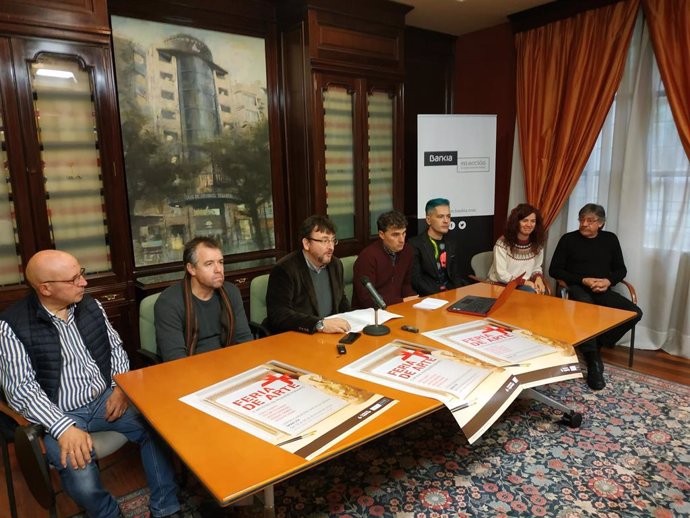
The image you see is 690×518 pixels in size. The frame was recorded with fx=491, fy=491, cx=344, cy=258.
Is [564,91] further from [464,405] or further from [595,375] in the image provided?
[464,405]

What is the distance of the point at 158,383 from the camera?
1677 mm

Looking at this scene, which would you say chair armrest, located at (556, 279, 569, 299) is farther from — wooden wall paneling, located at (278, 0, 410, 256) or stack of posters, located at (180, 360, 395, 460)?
stack of posters, located at (180, 360, 395, 460)

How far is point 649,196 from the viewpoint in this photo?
374cm

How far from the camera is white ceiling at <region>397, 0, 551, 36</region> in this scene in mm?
3965

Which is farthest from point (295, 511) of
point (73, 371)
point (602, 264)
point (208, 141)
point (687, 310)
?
point (687, 310)

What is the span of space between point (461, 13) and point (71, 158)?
10.8ft

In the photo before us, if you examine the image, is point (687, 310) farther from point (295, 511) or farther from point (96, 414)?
point (96, 414)

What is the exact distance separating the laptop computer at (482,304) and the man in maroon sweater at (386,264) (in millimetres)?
529

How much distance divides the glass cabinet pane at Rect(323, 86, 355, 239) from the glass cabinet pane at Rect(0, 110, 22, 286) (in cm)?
205

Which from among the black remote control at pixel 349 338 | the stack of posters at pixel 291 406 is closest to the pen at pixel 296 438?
the stack of posters at pixel 291 406

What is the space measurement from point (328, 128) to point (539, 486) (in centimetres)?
277

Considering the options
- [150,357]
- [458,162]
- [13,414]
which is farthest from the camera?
[458,162]

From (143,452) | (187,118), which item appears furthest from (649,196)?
(143,452)

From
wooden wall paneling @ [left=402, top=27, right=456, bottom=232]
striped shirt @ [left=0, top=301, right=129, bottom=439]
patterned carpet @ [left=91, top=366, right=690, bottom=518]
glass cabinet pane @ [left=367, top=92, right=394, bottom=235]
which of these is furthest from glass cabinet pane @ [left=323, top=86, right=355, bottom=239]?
striped shirt @ [left=0, top=301, right=129, bottom=439]
